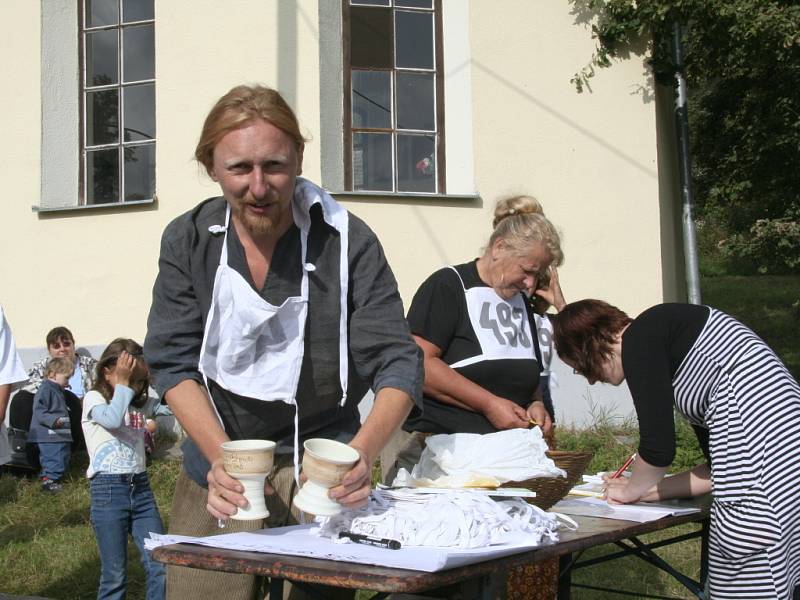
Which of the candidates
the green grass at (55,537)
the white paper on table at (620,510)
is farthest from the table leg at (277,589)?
the green grass at (55,537)

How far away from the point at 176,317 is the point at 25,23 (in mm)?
6905

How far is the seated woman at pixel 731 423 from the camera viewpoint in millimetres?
2543

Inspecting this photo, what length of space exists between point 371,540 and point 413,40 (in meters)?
6.78

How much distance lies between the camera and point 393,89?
8.11 meters

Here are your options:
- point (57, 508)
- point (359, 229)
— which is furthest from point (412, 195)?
point (359, 229)

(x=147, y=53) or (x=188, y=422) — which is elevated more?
(x=147, y=53)

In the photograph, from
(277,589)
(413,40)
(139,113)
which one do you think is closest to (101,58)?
(139,113)

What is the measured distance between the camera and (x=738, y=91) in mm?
9766

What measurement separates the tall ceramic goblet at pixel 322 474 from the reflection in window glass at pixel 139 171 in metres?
6.75

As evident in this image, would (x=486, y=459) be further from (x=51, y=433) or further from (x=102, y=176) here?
(x=102, y=176)

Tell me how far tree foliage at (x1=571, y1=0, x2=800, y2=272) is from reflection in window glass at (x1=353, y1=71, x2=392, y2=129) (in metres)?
1.61

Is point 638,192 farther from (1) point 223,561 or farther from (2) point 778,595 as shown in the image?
(1) point 223,561

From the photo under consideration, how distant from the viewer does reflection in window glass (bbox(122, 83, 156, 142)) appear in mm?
8320

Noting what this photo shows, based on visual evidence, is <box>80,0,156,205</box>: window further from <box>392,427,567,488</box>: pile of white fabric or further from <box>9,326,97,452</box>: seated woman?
<box>392,427,567,488</box>: pile of white fabric
